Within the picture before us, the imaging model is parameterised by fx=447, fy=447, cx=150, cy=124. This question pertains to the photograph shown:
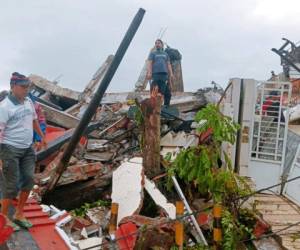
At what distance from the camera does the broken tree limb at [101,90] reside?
6418mm

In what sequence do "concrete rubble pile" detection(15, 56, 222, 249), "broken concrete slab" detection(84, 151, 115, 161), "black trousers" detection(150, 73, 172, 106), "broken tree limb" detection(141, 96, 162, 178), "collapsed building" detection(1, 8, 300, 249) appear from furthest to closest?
"black trousers" detection(150, 73, 172, 106) → "broken concrete slab" detection(84, 151, 115, 161) → "broken tree limb" detection(141, 96, 162, 178) → "concrete rubble pile" detection(15, 56, 222, 249) → "collapsed building" detection(1, 8, 300, 249)

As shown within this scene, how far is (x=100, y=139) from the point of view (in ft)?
29.1

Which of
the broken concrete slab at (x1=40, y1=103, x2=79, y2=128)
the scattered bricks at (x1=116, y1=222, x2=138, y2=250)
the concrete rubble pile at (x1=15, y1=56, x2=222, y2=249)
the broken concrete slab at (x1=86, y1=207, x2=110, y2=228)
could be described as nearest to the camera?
the scattered bricks at (x1=116, y1=222, x2=138, y2=250)

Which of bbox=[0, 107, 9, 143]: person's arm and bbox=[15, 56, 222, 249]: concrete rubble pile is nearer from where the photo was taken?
bbox=[0, 107, 9, 143]: person's arm

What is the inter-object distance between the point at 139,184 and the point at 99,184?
1093mm

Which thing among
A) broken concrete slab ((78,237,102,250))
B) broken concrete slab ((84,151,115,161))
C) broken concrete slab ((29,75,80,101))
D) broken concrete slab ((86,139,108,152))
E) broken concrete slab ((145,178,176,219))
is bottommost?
broken concrete slab ((78,237,102,250))

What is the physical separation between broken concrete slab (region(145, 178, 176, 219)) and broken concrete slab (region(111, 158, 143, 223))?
0.17m

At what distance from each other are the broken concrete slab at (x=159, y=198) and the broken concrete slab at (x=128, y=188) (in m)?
0.17

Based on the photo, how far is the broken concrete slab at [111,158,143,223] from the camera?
6.05m

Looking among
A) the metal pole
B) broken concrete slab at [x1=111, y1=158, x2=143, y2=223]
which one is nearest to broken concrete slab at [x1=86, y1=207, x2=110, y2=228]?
broken concrete slab at [x1=111, y1=158, x2=143, y2=223]

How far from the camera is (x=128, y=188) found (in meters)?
6.34

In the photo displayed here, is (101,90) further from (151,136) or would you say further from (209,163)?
(209,163)

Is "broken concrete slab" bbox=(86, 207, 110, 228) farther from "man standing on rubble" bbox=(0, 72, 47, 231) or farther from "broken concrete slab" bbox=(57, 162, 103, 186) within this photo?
"man standing on rubble" bbox=(0, 72, 47, 231)

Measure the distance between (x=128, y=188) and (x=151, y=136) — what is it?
3.42 ft
